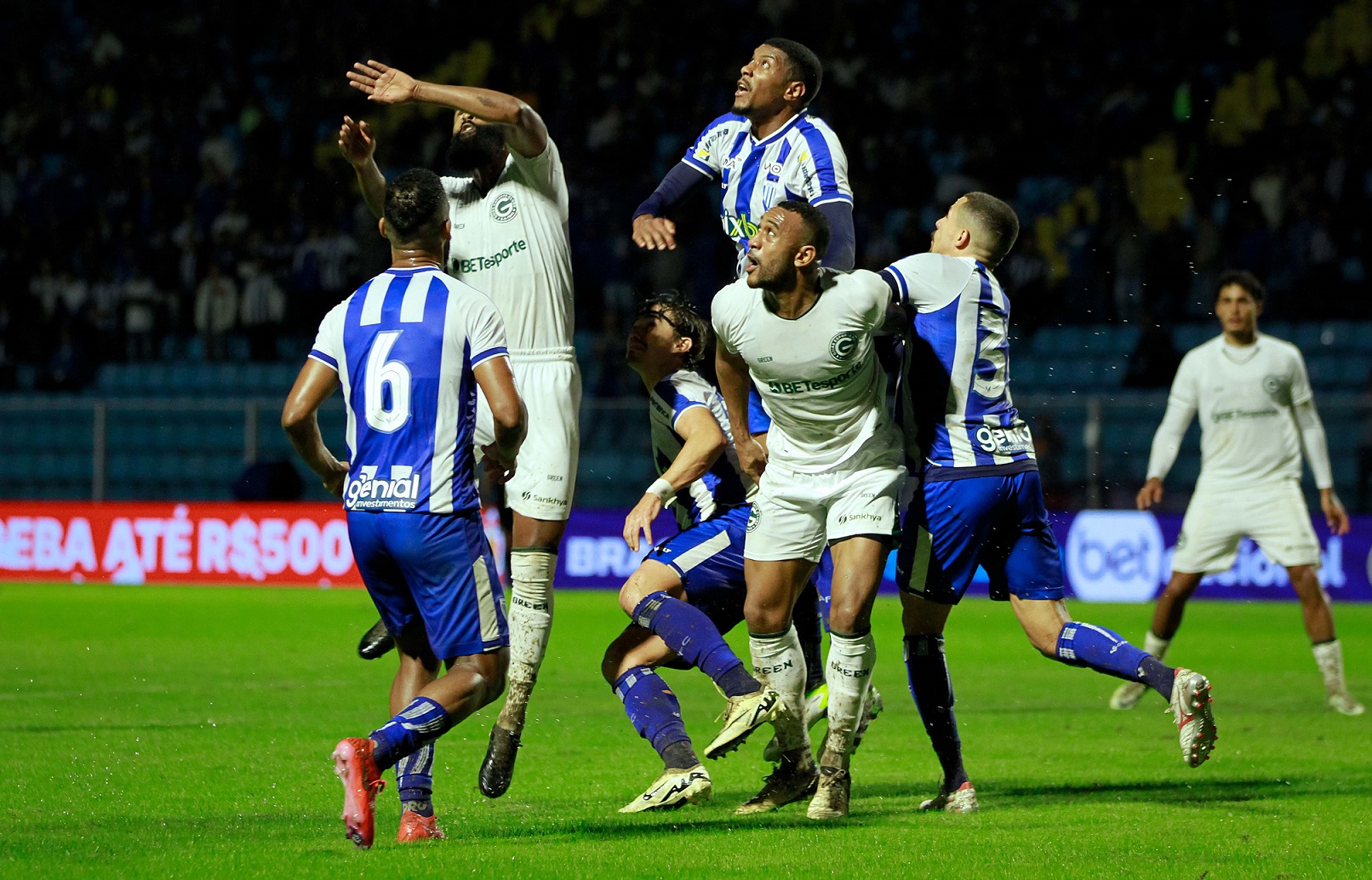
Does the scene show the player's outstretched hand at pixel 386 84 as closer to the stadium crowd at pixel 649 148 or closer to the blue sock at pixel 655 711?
the blue sock at pixel 655 711

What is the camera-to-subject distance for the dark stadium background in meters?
17.8

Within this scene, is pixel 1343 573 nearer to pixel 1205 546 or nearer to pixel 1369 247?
pixel 1369 247

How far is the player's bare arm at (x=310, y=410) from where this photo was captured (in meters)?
5.46

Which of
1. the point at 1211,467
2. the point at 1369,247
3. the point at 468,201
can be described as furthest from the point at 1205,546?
the point at 1369,247

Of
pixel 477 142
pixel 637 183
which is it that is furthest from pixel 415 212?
pixel 637 183

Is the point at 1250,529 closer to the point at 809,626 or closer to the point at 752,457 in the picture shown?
the point at 809,626

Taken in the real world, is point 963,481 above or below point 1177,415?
below

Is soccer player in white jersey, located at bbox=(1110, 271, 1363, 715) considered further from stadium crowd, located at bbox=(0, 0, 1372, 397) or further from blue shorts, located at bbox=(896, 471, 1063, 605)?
stadium crowd, located at bbox=(0, 0, 1372, 397)

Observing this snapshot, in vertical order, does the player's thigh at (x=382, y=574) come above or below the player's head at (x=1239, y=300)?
below

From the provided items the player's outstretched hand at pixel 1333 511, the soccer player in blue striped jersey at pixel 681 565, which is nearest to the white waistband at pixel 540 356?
the soccer player in blue striped jersey at pixel 681 565

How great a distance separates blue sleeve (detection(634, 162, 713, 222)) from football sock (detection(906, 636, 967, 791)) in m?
2.10

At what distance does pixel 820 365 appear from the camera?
6.02 meters

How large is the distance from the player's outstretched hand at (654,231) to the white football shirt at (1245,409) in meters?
4.34

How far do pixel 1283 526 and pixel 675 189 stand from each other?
4.85 meters
